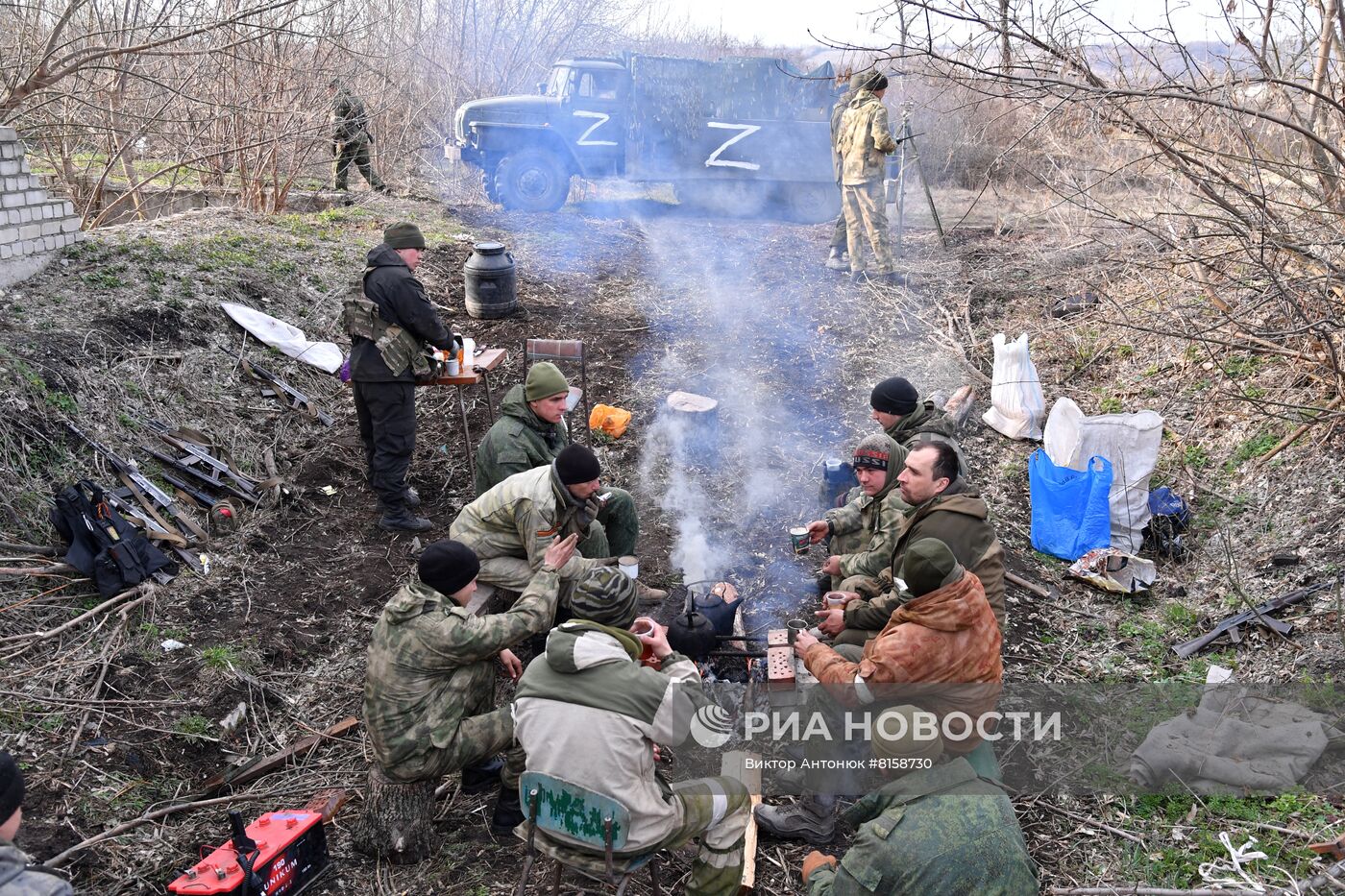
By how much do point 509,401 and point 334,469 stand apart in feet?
7.73

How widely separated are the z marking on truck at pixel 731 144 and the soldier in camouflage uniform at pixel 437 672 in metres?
12.1

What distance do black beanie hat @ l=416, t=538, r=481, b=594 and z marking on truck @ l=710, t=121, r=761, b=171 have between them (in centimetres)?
1219

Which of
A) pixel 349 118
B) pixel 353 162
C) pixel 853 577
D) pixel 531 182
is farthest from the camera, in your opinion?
pixel 353 162

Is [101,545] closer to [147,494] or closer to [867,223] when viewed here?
[147,494]

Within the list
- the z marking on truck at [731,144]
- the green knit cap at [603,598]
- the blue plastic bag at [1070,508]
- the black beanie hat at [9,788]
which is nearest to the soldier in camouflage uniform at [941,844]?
the green knit cap at [603,598]

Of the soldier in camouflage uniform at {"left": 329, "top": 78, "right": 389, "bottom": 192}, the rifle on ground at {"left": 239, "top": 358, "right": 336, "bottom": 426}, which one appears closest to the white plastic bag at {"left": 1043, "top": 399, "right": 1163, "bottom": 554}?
the rifle on ground at {"left": 239, "top": 358, "right": 336, "bottom": 426}

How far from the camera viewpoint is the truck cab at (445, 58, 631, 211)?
13.5 meters

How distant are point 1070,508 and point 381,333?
180 inches

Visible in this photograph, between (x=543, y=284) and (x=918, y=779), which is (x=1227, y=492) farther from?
(x=543, y=284)

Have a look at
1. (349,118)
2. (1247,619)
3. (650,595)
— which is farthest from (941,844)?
(349,118)

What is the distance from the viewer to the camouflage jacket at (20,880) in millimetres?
2227

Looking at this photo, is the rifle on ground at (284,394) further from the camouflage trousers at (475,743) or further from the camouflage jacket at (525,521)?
the camouflage trousers at (475,743)

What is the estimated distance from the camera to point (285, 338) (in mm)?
7809

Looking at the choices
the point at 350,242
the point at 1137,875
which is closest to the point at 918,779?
the point at 1137,875
